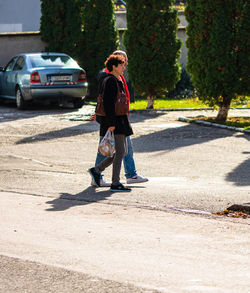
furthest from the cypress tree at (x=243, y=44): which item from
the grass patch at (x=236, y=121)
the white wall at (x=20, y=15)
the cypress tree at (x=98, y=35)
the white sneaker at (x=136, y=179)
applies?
the white wall at (x=20, y=15)

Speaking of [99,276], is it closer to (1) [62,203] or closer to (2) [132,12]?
(1) [62,203]

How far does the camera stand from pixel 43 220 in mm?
7172

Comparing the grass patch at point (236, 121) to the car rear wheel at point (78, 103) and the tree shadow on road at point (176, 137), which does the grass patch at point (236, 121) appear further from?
the car rear wheel at point (78, 103)

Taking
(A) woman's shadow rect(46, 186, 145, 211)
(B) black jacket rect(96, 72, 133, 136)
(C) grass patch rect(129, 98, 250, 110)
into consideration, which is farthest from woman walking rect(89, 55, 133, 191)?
(C) grass patch rect(129, 98, 250, 110)

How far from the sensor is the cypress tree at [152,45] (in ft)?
69.3

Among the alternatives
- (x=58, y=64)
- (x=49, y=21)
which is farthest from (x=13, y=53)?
(x=58, y=64)

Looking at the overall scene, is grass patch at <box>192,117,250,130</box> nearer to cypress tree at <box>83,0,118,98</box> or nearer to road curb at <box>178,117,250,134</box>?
road curb at <box>178,117,250,134</box>

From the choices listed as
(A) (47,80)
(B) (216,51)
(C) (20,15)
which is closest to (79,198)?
(B) (216,51)

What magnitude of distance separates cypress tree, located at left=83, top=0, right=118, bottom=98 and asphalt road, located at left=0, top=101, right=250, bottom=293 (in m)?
11.2

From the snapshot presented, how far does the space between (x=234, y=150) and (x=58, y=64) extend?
9800mm

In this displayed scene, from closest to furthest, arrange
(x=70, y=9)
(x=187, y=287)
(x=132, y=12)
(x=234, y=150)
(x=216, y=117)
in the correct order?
1. (x=187, y=287)
2. (x=234, y=150)
3. (x=216, y=117)
4. (x=132, y=12)
5. (x=70, y=9)

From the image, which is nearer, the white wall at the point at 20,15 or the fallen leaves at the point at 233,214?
the fallen leaves at the point at 233,214

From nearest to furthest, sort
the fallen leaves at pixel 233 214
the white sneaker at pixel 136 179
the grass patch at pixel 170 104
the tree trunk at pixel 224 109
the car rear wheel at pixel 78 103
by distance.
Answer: the fallen leaves at pixel 233 214, the white sneaker at pixel 136 179, the tree trunk at pixel 224 109, the car rear wheel at pixel 78 103, the grass patch at pixel 170 104

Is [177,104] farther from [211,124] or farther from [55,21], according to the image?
[55,21]
